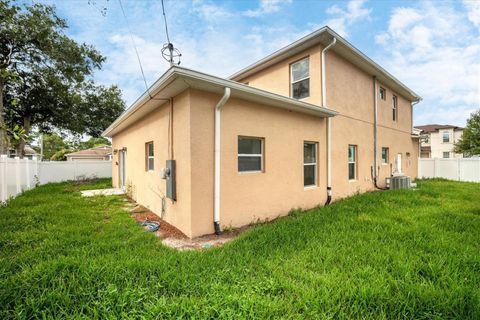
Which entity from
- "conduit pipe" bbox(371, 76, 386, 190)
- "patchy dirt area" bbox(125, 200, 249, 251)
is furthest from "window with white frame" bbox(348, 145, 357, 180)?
"patchy dirt area" bbox(125, 200, 249, 251)

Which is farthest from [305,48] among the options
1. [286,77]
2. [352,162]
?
[352,162]

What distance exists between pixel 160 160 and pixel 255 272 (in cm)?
414

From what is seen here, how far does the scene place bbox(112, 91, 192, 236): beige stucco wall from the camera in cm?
454

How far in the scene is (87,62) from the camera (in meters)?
14.5

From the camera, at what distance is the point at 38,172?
1238cm

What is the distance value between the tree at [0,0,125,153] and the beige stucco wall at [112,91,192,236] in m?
6.82

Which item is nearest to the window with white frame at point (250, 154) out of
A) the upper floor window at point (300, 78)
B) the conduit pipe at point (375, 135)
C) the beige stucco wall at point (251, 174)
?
the beige stucco wall at point (251, 174)

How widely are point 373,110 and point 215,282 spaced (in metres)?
10.4

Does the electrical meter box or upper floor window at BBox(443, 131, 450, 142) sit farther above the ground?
upper floor window at BBox(443, 131, 450, 142)

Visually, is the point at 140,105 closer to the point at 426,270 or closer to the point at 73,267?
the point at 73,267

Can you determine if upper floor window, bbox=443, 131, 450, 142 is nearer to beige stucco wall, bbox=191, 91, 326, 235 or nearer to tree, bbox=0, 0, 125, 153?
beige stucco wall, bbox=191, 91, 326, 235

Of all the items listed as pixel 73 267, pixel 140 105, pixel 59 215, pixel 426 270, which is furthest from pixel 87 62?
pixel 426 270

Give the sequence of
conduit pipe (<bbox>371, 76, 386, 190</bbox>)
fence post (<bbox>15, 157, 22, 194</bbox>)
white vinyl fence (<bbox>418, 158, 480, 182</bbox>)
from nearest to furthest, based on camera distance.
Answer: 1. fence post (<bbox>15, 157, 22, 194</bbox>)
2. conduit pipe (<bbox>371, 76, 386, 190</bbox>)
3. white vinyl fence (<bbox>418, 158, 480, 182</bbox>)

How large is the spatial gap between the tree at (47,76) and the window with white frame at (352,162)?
14.8 metres
